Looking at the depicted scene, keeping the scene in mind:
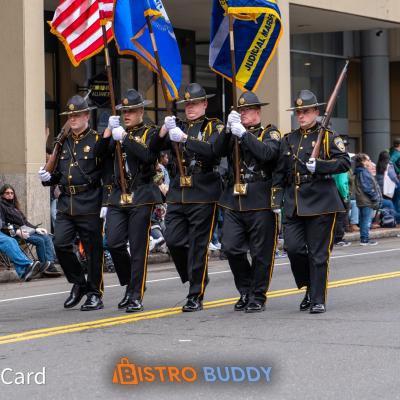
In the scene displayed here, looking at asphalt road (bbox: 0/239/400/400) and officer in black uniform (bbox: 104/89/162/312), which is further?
officer in black uniform (bbox: 104/89/162/312)

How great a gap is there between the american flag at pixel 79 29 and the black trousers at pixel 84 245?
9.84ft

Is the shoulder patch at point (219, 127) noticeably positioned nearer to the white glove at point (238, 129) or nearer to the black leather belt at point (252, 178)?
the white glove at point (238, 129)

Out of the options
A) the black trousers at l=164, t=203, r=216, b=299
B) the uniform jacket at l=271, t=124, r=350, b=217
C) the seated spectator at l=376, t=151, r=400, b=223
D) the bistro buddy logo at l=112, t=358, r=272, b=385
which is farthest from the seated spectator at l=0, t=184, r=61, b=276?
the seated spectator at l=376, t=151, r=400, b=223

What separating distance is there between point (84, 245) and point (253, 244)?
1.79 metres

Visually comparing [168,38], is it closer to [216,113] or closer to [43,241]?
[43,241]

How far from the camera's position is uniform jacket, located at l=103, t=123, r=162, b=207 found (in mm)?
11070

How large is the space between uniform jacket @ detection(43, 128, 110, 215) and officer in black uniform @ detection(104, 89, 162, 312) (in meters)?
0.21

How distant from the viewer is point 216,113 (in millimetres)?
28156

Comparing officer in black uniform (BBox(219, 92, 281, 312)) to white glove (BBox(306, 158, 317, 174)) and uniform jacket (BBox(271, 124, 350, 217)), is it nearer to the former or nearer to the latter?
uniform jacket (BBox(271, 124, 350, 217))

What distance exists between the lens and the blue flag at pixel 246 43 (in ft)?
40.8

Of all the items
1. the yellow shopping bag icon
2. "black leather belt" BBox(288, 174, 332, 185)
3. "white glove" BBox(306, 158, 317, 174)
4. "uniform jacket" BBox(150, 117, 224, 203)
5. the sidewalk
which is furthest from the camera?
the sidewalk

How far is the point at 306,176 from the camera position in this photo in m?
10.9

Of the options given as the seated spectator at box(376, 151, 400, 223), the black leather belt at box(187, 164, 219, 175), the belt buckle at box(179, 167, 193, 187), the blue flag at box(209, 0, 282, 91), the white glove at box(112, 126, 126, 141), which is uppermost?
the blue flag at box(209, 0, 282, 91)

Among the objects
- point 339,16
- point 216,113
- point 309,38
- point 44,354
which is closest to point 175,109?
point 216,113
